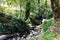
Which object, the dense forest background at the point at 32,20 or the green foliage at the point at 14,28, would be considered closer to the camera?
the dense forest background at the point at 32,20

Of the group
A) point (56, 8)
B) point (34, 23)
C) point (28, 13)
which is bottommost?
point (34, 23)

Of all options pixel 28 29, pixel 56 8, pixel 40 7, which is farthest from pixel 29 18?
pixel 56 8

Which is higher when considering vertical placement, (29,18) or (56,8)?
(56,8)

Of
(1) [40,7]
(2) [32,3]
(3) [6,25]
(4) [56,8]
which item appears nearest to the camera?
(4) [56,8]

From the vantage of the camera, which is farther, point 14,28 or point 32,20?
point 32,20

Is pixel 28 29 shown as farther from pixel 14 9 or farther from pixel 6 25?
pixel 14 9

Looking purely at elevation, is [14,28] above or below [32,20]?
above

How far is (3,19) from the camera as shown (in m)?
18.7

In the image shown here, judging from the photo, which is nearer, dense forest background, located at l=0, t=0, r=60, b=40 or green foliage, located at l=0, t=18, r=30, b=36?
dense forest background, located at l=0, t=0, r=60, b=40

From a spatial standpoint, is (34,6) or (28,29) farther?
(34,6)

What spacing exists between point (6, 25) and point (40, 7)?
32.3ft

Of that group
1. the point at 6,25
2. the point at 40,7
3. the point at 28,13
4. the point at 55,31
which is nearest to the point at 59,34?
the point at 55,31

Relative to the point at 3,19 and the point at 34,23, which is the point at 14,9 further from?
the point at 3,19

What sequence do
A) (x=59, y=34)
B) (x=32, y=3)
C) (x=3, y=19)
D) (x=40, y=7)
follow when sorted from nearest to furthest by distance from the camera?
(x=59, y=34), (x=3, y=19), (x=32, y=3), (x=40, y=7)
